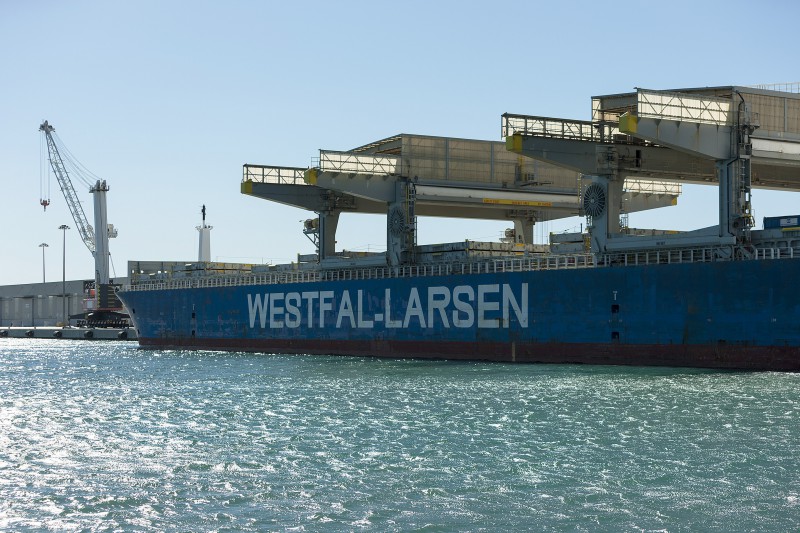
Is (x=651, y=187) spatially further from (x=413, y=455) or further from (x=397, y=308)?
(x=413, y=455)

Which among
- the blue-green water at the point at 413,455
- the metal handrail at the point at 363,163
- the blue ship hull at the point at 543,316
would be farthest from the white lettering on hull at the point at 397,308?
the blue-green water at the point at 413,455

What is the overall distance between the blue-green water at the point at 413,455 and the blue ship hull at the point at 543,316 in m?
2.28

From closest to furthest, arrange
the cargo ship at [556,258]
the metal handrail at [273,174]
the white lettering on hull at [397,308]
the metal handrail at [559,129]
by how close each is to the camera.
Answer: the cargo ship at [556,258] < the metal handrail at [559,129] < the white lettering on hull at [397,308] < the metal handrail at [273,174]

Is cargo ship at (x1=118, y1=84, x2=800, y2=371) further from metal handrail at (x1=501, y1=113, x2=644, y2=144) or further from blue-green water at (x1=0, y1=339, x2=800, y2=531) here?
blue-green water at (x1=0, y1=339, x2=800, y2=531)

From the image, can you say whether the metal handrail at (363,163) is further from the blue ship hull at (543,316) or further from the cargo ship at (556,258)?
the blue ship hull at (543,316)

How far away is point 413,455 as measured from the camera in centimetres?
2070

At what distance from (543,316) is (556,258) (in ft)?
9.46

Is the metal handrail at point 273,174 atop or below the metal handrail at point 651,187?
atop

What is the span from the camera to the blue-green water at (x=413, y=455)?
1579 centimetres

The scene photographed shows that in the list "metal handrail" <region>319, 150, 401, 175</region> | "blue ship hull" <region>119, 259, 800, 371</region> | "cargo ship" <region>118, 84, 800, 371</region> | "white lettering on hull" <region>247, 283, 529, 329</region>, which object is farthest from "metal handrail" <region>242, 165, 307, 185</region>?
"metal handrail" <region>319, 150, 401, 175</region>

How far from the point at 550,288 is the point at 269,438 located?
23.4m

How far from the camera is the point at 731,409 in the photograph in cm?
2644

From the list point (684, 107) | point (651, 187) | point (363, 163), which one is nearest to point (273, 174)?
point (363, 163)

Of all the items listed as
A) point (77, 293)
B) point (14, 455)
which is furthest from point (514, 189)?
point (77, 293)
